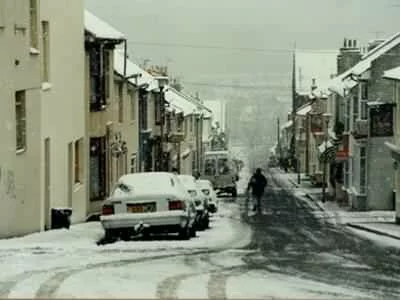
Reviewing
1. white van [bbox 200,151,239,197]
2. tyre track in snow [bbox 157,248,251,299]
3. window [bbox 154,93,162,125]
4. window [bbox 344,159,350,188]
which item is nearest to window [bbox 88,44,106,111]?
tyre track in snow [bbox 157,248,251,299]

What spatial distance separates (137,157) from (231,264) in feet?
117

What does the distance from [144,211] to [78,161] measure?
39.4ft

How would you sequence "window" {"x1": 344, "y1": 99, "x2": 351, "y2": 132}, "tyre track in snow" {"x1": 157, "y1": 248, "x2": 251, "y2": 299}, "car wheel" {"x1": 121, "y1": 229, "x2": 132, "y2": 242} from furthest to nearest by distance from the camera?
"window" {"x1": 344, "y1": 99, "x2": 351, "y2": 132} < "car wheel" {"x1": 121, "y1": 229, "x2": 132, "y2": 242} < "tyre track in snow" {"x1": 157, "y1": 248, "x2": 251, "y2": 299}

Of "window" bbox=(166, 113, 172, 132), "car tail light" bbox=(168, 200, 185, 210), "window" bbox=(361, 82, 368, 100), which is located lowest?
"car tail light" bbox=(168, 200, 185, 210)

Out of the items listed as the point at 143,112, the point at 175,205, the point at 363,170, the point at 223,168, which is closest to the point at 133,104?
the point at 143,112

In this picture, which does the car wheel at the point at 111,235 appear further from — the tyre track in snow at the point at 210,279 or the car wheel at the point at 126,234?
the tyre track in snow at the point at 210,279

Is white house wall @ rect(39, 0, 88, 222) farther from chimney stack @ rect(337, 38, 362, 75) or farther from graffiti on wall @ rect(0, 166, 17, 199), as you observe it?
chimney stack @ rect(337, 38, 362, 75)

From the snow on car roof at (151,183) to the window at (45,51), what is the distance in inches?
201

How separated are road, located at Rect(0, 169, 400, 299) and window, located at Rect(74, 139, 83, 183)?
9.49 metres

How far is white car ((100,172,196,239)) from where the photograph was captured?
2069cm

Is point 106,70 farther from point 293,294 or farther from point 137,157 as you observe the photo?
point 293,294

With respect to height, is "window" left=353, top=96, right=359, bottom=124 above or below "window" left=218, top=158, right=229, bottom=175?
above

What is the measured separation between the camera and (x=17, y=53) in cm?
2136

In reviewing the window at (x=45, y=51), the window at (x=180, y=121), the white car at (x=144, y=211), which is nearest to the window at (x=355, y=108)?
the window at (x=180, y=121)
